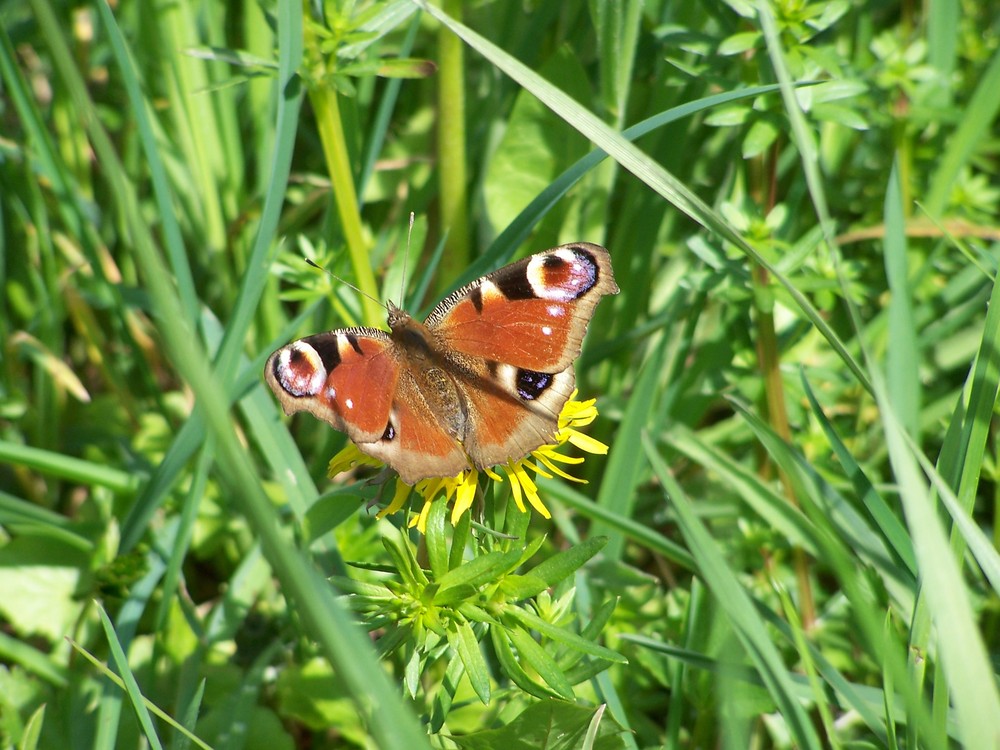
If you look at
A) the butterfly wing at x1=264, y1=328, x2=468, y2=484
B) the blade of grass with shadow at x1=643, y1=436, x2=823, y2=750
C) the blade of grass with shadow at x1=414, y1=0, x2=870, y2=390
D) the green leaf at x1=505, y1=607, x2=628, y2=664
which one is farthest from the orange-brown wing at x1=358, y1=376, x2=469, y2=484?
the blade of grass with shadow at x1=414, y1=0, x2=870, y2=390

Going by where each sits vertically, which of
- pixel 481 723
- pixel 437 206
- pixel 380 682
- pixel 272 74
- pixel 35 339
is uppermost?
pixel 272 74

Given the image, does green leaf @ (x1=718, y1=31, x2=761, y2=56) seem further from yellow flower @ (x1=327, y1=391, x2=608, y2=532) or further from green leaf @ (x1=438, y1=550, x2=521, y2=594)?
green leaf @ (x1=438, y1=550, x2=521, y2=594)

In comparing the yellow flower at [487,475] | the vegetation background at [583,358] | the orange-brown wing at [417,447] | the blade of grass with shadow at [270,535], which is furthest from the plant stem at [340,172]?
the blade of grass with shadow at [270,535]

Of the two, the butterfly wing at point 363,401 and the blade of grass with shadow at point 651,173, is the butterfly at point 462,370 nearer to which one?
the butterfly wing at point 363,401

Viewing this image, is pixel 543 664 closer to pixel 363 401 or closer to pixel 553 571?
pixel 553 571

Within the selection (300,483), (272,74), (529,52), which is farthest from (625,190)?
(300,483)

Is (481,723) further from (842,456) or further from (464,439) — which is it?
(842,456)
